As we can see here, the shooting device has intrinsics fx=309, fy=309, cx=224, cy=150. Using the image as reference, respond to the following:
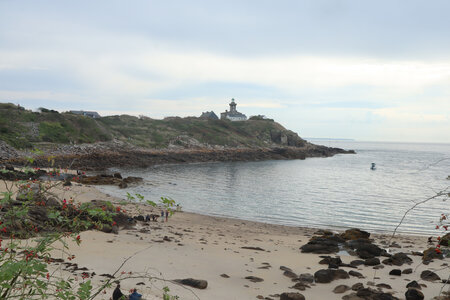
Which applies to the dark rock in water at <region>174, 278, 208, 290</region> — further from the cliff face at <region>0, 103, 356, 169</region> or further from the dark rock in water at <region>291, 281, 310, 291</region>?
the cliff face at <region>0, 103, 356, 169</region>

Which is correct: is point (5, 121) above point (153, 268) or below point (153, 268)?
above

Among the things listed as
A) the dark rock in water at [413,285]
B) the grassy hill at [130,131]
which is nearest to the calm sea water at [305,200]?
the dark rock in water at [413,285]

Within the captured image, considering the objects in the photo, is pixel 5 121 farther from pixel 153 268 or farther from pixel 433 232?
pixel 433 232

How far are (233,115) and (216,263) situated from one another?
155m

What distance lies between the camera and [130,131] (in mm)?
93125

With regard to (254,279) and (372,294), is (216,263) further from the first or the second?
(372,294)

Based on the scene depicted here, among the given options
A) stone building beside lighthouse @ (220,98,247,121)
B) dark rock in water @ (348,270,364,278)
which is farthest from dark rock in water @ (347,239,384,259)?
stone building beside lighthouse @ (220,98,247,121)

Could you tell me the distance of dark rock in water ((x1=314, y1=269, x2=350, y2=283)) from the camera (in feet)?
34.7

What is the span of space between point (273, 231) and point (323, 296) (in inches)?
474

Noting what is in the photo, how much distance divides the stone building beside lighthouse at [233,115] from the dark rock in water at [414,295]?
510 ft

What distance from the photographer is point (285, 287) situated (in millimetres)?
10219

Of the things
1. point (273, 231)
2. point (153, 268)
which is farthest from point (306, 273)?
point (273, 231)

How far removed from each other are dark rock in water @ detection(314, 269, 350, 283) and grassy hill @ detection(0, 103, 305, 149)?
45126mm

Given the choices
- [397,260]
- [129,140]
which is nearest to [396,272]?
[397,260]
